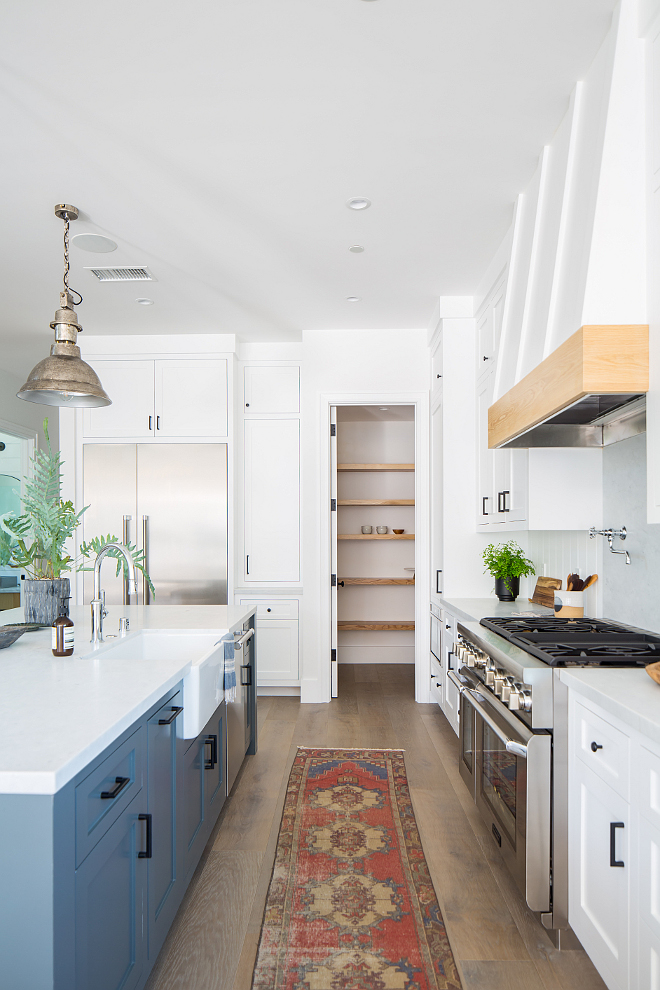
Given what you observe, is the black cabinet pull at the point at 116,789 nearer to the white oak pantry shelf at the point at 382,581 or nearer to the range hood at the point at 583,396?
the range hood at the point at 583,396

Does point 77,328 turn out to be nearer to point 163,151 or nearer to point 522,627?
point 163,151

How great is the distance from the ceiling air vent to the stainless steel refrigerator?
57.2 inches

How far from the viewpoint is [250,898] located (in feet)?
7.45

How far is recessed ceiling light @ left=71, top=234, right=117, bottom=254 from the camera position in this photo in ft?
10.8

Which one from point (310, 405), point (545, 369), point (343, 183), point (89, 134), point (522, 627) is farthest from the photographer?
point (310, 405)

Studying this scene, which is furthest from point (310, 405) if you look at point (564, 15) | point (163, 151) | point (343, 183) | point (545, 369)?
point (564, 15)

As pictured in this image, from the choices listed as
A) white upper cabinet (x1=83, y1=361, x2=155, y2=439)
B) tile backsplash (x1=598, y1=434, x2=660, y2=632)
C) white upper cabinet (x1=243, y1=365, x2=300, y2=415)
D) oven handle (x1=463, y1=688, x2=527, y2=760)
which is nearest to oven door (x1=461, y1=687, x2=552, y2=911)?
oven handle (x1=463, y1=688, x2=527, y2=760)

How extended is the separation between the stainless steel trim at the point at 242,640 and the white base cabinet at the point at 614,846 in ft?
5.03

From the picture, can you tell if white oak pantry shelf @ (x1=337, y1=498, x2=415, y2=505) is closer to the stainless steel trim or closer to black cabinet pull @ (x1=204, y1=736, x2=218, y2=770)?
the stainless steel trim

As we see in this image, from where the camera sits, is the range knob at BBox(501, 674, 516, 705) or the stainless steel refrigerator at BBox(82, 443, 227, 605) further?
the stainless steel refrigerator at BBox(82, 443, 227, 605)

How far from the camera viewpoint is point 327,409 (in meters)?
4.86

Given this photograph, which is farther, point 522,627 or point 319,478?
point 319,478

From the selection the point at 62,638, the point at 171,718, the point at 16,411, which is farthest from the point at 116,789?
the point at 16,411

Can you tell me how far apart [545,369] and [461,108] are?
1.01 meters
